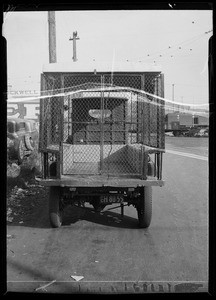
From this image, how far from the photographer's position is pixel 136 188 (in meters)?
6.01

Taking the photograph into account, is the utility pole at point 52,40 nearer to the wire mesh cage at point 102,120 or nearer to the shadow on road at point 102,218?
the wire mesh cage at point 102,120

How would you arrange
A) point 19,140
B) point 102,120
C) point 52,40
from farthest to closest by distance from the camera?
point 52,40 < point 19,140 < point 102,120

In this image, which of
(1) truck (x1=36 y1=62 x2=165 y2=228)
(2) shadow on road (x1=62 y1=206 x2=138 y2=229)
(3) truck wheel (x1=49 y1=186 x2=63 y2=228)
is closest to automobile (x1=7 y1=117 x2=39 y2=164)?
(1) truck (x1=36 y1=62 x2=165 y2=228)

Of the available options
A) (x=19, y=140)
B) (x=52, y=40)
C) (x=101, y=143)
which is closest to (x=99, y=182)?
(x=101, y=143)

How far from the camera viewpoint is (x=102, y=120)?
270 inches

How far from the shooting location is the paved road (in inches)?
151

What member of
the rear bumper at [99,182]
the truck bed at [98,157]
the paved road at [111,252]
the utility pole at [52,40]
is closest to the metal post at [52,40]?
the utility pole at [52,40]

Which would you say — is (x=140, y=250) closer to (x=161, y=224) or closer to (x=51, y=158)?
(x=161, y=224)

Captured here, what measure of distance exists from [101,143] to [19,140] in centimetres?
679

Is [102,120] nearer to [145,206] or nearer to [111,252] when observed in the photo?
[145,206]

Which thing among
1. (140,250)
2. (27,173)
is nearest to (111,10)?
(140,250)

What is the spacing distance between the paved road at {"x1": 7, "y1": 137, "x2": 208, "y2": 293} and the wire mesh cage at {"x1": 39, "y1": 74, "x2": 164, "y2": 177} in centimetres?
109

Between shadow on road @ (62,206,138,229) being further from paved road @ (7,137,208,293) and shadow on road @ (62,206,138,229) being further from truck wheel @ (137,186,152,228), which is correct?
truck wheel @ (137,186,152,228)

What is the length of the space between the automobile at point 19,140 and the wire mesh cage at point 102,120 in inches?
192
